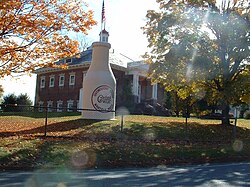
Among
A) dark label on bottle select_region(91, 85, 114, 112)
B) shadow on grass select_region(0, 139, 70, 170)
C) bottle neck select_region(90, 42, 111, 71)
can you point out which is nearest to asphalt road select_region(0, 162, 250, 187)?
shadow on grass select_region(0, 139, 70, 170)

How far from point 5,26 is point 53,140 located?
489 centimetres

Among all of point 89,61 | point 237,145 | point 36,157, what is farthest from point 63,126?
point 89,61

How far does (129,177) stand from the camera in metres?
9.12

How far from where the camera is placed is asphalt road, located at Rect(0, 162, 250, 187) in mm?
8000

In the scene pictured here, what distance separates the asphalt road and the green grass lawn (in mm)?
1042

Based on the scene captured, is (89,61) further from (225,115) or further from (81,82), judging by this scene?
(225,115)

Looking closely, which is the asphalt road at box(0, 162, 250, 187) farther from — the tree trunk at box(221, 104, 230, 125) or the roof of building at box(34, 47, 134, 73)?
the roof of building at box(34, 47, 134, 73)

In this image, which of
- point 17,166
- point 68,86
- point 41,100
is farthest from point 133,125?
point 41,100

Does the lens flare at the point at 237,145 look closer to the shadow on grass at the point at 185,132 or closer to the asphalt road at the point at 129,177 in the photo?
the shadow on grass at the point at 185,132

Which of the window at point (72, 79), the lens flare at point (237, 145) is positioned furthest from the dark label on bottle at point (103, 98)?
the window at point (72, 79)

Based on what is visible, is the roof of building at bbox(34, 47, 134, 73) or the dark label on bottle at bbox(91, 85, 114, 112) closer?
the dark label on bottle at bbox(91, 85, 114, 112)

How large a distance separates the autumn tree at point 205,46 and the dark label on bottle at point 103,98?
355 centimetres

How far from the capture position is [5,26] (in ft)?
45.6

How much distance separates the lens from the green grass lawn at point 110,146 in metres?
11.0
